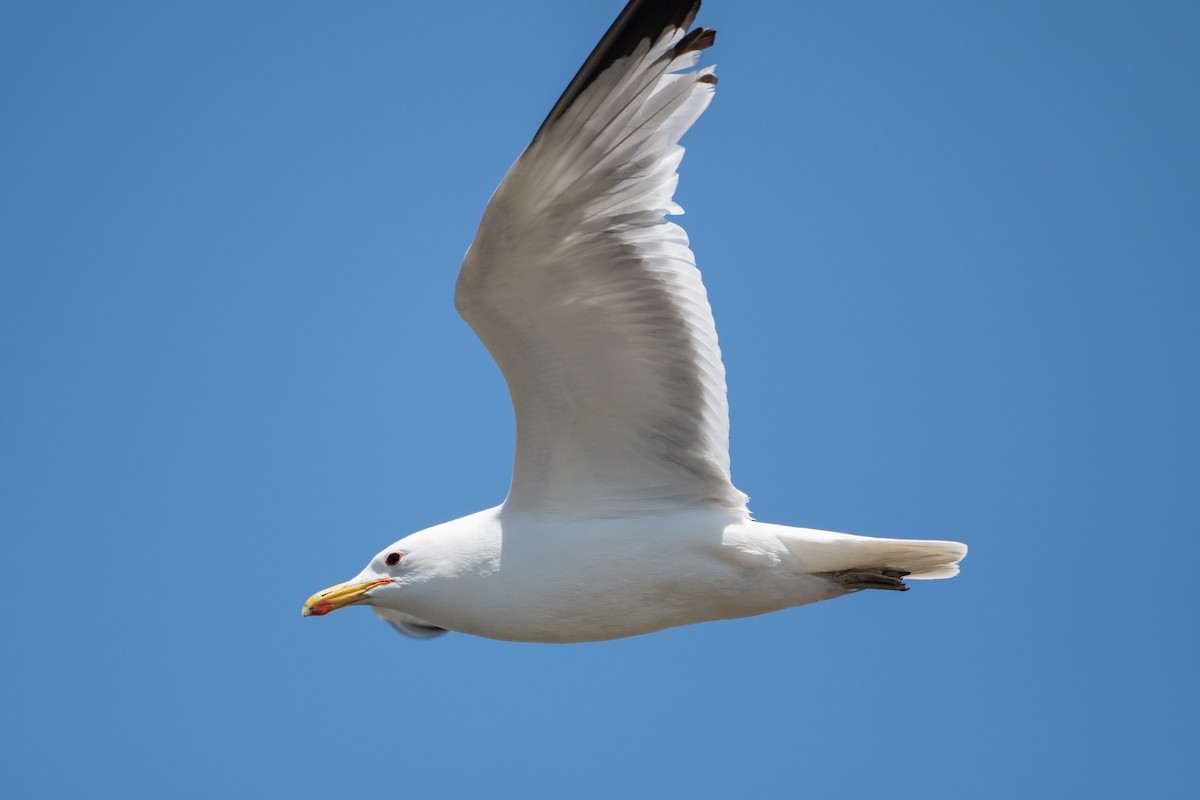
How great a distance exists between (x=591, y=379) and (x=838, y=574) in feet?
4.83

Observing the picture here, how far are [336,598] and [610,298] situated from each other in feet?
6.65

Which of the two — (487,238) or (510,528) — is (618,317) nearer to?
(487,238)

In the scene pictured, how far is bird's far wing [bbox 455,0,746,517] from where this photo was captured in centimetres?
555

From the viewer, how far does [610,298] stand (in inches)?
235

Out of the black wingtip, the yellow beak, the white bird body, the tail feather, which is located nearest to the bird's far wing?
the black wingtip

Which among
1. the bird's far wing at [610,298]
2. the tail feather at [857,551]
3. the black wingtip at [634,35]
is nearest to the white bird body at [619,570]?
the tail feather at [857,551]

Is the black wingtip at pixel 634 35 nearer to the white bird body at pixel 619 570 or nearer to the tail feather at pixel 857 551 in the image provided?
the white bird body at pixel 619 570

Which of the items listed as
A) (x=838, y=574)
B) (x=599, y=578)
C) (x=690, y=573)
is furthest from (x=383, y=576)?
(x=838, y=574)

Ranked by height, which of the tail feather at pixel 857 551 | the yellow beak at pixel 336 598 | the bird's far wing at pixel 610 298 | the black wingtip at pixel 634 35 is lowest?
the yellow beak at pixel 336 598

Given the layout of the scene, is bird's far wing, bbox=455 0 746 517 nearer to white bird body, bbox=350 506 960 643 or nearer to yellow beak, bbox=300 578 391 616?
white bird body, bbox=350 506 960 643

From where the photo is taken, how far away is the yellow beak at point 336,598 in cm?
655

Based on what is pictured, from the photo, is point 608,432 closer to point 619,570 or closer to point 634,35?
point 619,570

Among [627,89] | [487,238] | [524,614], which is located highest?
[627,89]

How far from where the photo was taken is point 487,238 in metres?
5.67
